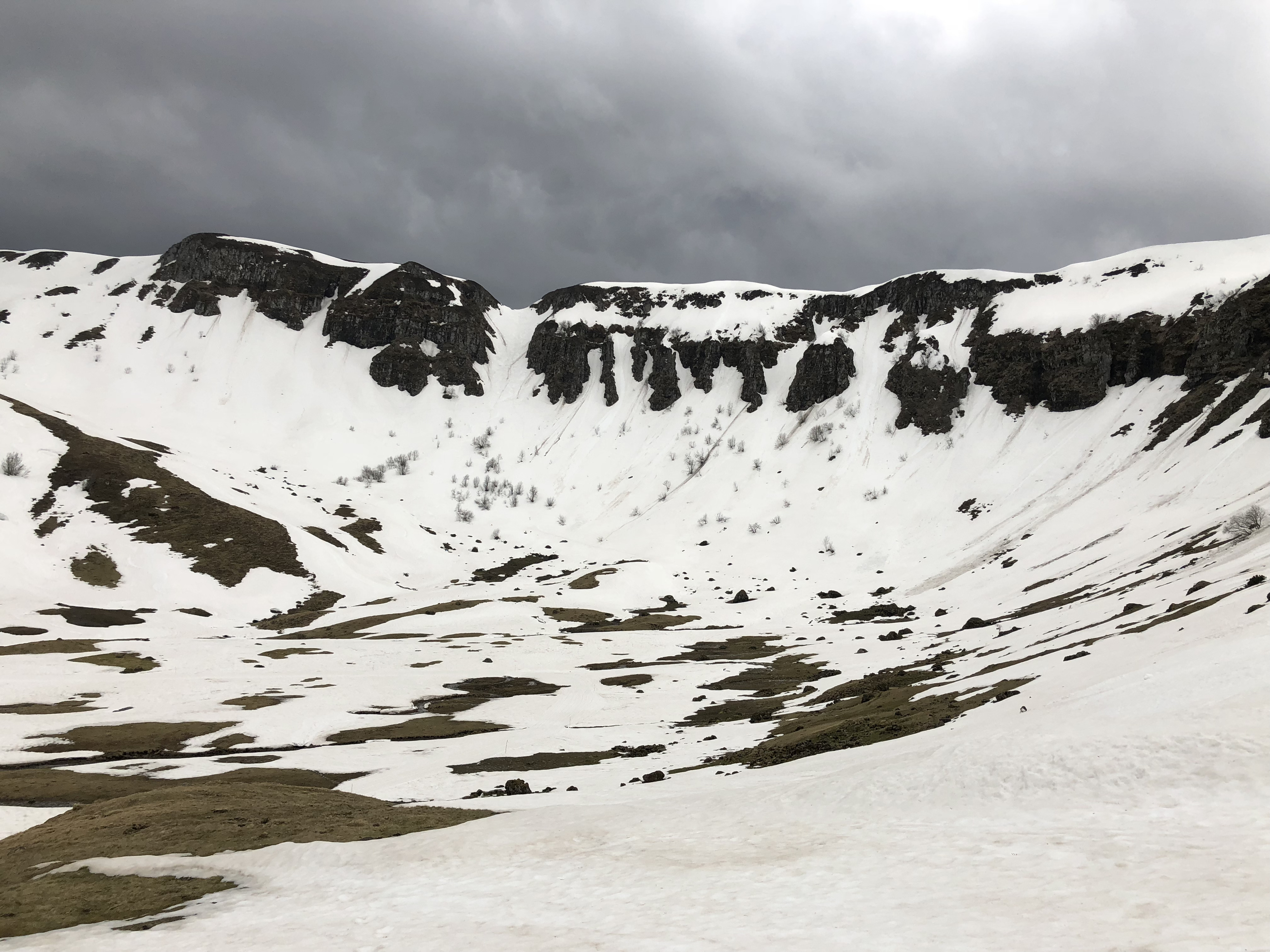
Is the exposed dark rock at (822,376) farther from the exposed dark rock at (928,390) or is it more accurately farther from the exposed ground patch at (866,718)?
the exposed ground patch at (866,718)

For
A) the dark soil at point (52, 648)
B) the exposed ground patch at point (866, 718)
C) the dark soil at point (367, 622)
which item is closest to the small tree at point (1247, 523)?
the exposed ground patch at point (866, 718)

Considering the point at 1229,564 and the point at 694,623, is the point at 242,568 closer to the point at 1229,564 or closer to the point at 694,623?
the point at 694,623

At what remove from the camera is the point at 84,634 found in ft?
257

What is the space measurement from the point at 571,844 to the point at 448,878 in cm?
317

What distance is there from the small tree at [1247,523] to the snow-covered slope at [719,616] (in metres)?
2.26

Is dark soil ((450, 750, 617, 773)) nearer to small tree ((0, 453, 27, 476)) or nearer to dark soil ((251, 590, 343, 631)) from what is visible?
dark soil ((251, 590, 343, 631))

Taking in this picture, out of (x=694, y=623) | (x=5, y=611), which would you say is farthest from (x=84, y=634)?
(x=694, y=623)

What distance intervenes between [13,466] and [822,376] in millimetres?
162513

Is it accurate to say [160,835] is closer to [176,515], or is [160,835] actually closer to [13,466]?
[176,515]

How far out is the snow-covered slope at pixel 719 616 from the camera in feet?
44.2

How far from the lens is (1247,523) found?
56812 mm

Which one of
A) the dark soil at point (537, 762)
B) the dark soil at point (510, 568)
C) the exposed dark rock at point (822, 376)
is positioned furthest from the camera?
the exposed dark rock at point (822, 376)

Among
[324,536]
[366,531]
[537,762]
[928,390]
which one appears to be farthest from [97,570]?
[928,390]

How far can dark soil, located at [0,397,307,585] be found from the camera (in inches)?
4141
